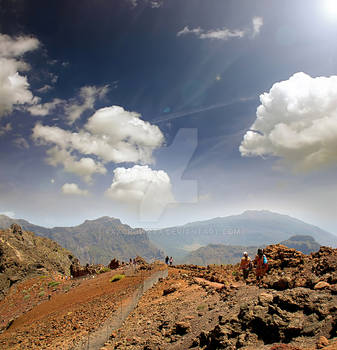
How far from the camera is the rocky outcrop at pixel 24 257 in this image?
3609cm

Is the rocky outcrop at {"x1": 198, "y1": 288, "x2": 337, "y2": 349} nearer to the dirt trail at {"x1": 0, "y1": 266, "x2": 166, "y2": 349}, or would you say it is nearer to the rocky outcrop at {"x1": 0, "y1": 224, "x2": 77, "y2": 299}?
the dirt trail at {"x1": 0, "y1": 266, "x2": 166, "y2": 349}

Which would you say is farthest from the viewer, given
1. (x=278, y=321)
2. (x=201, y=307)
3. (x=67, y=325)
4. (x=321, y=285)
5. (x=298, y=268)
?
(x=298, y=268)

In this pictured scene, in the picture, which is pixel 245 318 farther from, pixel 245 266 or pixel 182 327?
pixel 245 266

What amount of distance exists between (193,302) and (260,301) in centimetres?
577

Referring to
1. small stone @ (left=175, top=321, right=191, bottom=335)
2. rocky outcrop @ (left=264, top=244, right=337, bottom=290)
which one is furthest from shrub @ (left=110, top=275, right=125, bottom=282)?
small stone @ (left=175, top=321, right=191, bottom=335)

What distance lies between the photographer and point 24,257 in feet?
134

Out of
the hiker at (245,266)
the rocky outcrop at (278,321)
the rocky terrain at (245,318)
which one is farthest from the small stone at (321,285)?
the hiker at (245,266)

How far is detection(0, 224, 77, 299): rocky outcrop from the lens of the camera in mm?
36094

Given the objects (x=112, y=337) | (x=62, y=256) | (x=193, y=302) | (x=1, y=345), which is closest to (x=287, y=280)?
(x=193, y=302)

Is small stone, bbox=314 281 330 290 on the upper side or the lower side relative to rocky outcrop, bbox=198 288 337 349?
upper

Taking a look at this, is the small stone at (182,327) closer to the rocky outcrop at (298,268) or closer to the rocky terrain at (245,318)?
the rocky terrain at (245,318)

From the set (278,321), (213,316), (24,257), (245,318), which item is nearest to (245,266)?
(213,316)

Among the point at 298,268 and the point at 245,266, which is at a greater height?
the point at 245,266

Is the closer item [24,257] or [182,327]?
[182,327]
